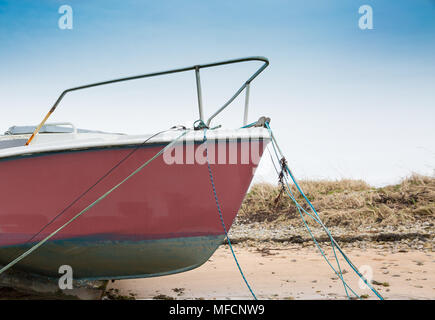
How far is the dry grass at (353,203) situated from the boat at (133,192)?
3.62 m

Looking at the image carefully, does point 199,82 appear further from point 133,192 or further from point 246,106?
point 133,192

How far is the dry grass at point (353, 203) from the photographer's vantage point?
7.80m

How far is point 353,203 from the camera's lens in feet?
29.1

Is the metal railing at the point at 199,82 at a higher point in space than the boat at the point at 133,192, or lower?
higher

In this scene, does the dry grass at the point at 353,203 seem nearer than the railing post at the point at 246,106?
No

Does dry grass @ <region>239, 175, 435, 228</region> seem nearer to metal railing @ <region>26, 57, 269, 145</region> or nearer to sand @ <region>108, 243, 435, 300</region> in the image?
sand @ <region>108, 243, 435, 300</region>

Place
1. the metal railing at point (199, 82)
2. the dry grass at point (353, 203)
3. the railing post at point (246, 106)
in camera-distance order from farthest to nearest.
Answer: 1. the dry grass at point (353, 203)
2. the railing post at point (246, 106)
3. the metal railing at point (199, 82)

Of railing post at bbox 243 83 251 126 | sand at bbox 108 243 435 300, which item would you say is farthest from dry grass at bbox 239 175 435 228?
railing post at bbox 243 83 251 126

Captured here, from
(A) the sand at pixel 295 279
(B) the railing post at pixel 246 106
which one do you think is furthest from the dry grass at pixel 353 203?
(B) the railing post at pixel 246 106

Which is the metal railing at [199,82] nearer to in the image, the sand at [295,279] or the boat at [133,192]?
the boat at [133,192]

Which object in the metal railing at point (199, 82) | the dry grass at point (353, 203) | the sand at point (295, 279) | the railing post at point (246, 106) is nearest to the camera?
the metal railing at point (199, 82)

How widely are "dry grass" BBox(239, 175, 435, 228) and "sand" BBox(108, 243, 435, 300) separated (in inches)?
62.4

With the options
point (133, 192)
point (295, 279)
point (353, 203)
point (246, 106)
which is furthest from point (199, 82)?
point (353, 203)
